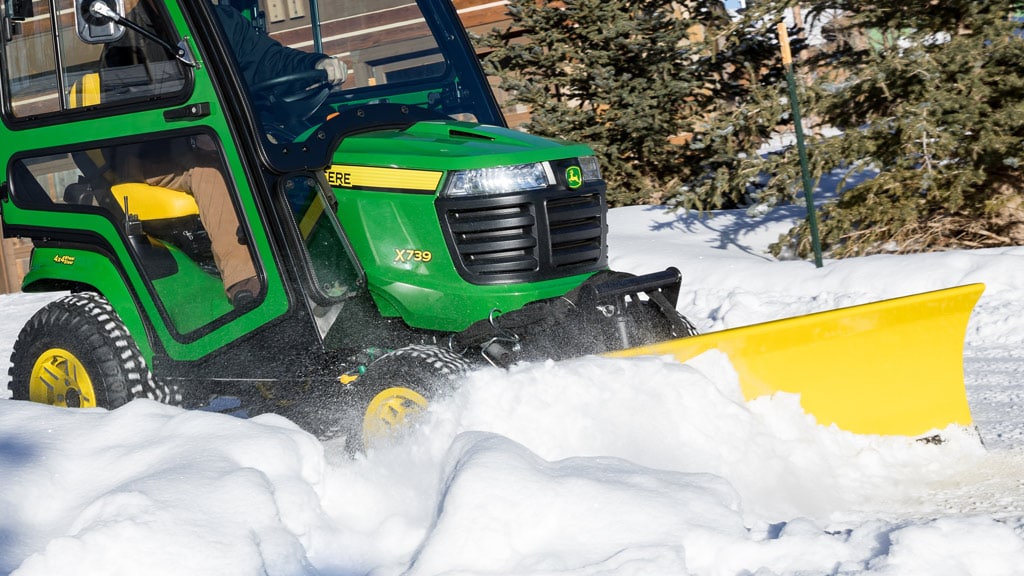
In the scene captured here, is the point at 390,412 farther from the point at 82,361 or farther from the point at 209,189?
the point at 82,361

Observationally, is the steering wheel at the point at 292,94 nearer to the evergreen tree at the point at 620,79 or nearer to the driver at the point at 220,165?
the driver at the point at 220,165

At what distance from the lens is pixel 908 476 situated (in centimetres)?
375

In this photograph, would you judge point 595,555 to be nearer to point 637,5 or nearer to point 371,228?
point 371,228

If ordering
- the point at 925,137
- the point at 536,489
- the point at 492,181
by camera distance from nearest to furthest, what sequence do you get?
the point at 536,489, the point at 492,181, the point at 925,137

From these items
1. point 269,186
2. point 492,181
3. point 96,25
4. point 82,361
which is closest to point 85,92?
point 96,25

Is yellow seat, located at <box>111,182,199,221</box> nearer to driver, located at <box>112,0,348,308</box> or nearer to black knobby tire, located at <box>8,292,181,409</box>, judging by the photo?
driver, located at <box>112,0,348,308</box>

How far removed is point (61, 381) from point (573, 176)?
101 inches

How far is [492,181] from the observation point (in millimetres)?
4129

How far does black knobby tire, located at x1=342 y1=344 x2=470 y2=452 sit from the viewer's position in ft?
12.4

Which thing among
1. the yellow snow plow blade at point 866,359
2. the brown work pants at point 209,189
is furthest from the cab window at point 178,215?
the yellow snow plow blade at point 866,359

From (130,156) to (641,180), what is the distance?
26.4 ft

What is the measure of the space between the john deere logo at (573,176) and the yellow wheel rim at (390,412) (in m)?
1.13

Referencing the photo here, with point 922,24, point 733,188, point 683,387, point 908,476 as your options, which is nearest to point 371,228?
point 683,387

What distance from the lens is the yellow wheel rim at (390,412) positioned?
3.76 m
